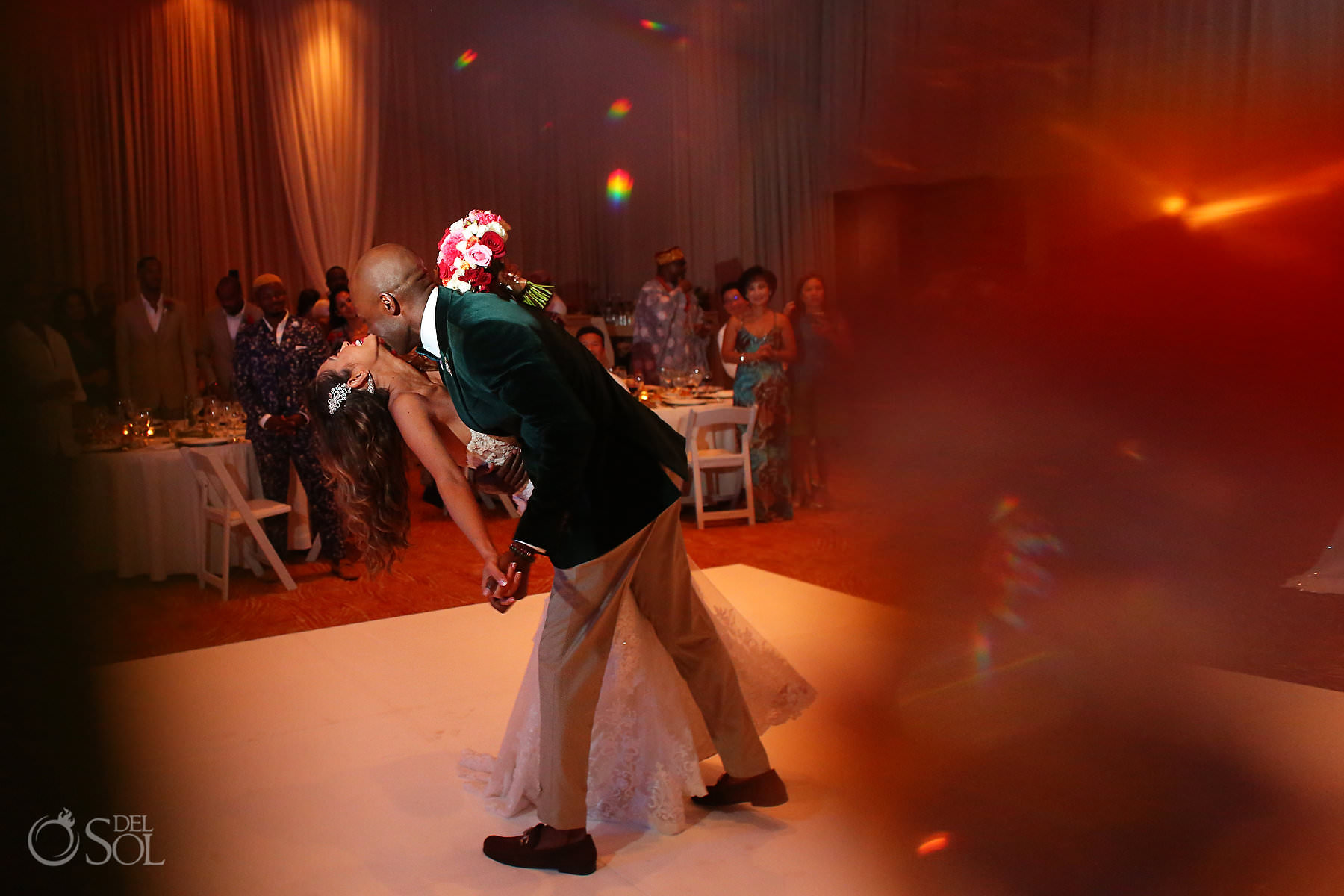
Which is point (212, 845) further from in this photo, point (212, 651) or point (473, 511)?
point (212, 651)

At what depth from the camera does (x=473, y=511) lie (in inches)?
73.3

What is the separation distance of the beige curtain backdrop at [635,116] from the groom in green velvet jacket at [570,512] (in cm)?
553

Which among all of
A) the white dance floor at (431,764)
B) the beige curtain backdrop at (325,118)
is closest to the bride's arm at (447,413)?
the white dance floor at (431,764)

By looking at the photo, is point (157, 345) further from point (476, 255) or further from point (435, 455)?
point (476, 255)

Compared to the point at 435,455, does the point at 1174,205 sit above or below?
above

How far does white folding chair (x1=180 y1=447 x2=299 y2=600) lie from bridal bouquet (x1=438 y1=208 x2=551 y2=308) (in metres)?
2.92

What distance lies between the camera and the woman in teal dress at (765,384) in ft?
18.3

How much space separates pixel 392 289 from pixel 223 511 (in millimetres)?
2970

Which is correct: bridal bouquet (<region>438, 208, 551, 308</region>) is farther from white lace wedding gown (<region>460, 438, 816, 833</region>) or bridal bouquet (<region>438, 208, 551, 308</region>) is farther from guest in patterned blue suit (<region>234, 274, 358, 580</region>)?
guest in patterned blue suit (<region>234, 274, 358, 580</region>)

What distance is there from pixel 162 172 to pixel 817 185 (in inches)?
222

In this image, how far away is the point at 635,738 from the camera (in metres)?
2.04

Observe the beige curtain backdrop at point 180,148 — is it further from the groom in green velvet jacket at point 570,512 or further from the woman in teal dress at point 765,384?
the groom in green velvet jacket at point 570,512

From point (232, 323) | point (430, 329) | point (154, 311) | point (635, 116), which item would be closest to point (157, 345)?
point (154, 311)

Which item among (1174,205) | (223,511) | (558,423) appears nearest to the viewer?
(558,423)
